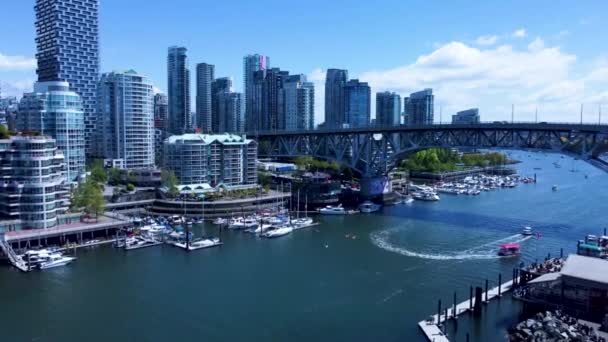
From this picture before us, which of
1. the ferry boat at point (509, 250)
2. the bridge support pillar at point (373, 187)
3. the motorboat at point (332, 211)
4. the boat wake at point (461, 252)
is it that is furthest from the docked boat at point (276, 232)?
the bridge support pillar at point (373, 187)

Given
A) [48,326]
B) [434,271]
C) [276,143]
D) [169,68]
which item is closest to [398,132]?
[276,143]

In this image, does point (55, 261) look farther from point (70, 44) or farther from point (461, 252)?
point (70, 44)

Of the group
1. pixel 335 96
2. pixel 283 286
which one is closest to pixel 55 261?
pixel 283 286

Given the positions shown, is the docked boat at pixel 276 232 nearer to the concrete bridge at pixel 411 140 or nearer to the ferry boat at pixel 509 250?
the ferry boat at pixel 509 250

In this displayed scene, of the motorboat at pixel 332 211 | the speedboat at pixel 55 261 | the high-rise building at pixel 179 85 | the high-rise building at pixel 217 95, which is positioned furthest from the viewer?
the high-rise building at pixel 217 95

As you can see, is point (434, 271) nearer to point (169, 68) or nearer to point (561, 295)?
point (561, 295)

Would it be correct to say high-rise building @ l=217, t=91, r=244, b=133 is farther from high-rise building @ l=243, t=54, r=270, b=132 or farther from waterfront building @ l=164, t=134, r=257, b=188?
waterfront building @ l=164, t=134, r=257, b=188
